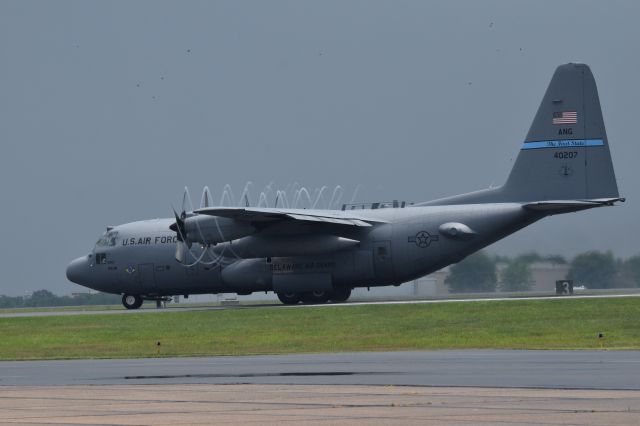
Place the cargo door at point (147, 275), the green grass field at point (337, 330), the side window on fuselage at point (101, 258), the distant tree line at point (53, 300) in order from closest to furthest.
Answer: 1. the green grass field at point (337, 330)
2. the cargo door at point (147, 275)
3. the side window on fuselage at point (101, 258)
4. the distant tree line at point (53, 300)

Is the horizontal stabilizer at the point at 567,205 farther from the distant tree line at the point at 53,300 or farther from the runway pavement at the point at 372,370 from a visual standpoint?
the distant tree line at the point at 53,300

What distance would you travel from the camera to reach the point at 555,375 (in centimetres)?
2170

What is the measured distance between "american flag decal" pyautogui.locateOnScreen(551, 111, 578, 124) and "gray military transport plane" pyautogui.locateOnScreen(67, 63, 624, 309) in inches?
1.9

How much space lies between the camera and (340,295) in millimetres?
65750

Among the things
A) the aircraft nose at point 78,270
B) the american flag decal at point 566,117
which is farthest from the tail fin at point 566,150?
the aircraft nose at point 78,270

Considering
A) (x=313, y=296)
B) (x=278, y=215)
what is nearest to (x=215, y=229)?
(x=278, y=215)

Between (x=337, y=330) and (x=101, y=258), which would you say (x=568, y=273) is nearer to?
(x=101, y=258)

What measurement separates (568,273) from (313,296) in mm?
16103

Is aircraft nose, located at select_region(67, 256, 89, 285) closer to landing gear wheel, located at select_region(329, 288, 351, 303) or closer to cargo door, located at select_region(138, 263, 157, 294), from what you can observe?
cargo door, located at select_region(138, 263, 157, 294)

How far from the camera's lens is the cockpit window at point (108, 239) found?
224 ft

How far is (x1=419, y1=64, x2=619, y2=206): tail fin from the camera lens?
58219 mm

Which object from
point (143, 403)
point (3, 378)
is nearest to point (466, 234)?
point (3, 378)

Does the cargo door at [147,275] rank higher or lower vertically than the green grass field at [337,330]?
higher

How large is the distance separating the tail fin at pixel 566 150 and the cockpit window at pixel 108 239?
2193cm
